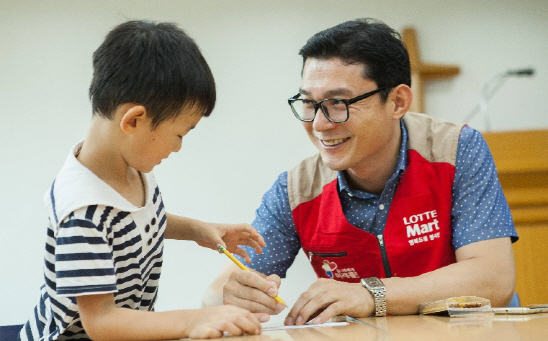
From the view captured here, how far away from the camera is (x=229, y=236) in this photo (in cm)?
150

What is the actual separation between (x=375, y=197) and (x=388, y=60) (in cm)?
38

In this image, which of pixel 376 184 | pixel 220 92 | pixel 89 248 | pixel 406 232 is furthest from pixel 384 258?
pixel 220 92

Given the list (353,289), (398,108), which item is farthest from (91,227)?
(398,108)

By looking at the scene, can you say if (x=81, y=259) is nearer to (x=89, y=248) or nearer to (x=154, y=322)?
(x=89, y=248)

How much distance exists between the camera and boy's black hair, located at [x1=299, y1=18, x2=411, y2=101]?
1779 mm

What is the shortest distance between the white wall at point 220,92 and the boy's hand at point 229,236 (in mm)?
1896

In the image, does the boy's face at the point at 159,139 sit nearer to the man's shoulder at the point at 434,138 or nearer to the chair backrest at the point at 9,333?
the chair backrest at the point at 9,333

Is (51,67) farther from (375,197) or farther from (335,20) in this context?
(375,197)

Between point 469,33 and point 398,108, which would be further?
point 469,33

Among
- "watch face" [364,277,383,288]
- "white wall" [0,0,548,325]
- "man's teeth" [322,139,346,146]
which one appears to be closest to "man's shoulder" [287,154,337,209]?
"man's teeth" [322,139,346,146]

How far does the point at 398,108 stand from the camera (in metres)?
1.86

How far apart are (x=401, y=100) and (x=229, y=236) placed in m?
0.69

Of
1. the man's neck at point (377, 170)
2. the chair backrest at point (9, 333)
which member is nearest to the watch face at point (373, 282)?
the man's neck at point (377, 170)

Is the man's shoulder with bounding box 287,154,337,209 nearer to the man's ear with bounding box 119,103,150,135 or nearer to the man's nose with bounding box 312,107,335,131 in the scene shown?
the man's nose with bounding box 312,107,335,131
